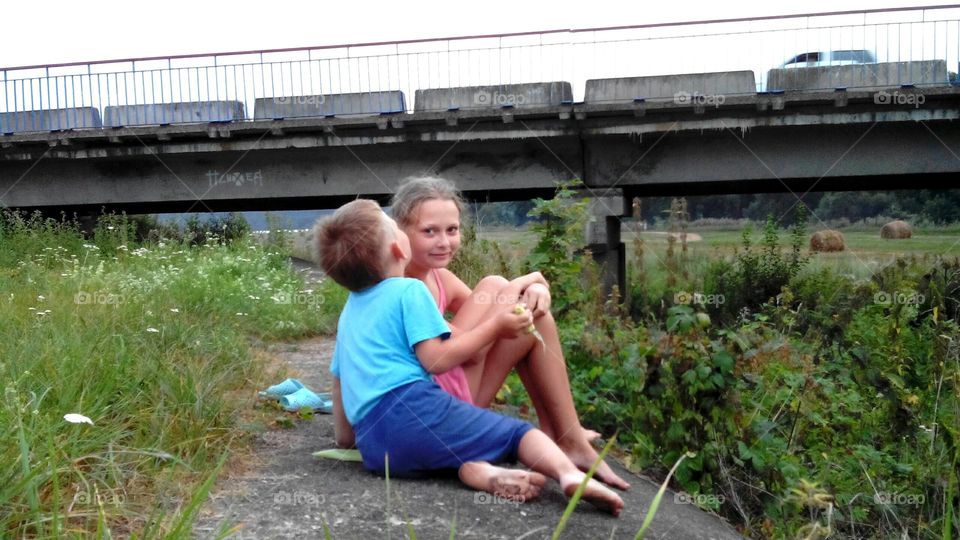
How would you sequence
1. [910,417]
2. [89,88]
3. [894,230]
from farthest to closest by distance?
1. [894,230]
2. [89,88]
3. [910,417]

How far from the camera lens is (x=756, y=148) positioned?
16.2m

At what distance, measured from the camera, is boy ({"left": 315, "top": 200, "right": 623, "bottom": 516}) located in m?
3.41

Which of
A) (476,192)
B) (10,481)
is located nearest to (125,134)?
(476,192)

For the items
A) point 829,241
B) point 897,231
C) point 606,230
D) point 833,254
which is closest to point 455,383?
point 606,230

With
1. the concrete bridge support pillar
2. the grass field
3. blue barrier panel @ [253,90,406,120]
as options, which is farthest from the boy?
blue barrier panel @ [253,90,406,120]

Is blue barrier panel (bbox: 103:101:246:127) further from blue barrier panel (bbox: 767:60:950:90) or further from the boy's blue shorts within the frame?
the boy's blue shorts

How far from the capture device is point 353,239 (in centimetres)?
351

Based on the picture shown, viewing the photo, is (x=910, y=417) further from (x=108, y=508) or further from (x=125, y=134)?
(x=125, y=134)

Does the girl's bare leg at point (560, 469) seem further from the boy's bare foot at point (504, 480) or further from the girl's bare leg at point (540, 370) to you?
the girl's bare leg at point (540, 370)

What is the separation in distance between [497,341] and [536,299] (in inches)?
13.3

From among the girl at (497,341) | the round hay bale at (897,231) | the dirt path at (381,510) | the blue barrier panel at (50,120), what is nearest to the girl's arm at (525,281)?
the girl at (497,341)

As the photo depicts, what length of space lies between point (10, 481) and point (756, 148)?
15024mm

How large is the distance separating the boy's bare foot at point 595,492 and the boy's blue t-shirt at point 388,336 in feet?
2.23

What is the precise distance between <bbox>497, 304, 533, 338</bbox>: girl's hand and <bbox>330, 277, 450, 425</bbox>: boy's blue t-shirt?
0.21 m
